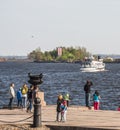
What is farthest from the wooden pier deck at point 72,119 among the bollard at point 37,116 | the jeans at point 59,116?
the bollard at point 37,116

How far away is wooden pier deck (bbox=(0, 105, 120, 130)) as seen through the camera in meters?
22.4

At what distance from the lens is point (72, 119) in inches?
984

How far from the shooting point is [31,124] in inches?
904

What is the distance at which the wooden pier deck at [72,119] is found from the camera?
22.4 metres

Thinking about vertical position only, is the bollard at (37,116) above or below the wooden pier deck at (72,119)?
above

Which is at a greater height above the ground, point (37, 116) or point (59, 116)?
point (37, 116)

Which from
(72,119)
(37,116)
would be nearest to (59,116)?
(72,119)

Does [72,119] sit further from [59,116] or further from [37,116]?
[37,116]

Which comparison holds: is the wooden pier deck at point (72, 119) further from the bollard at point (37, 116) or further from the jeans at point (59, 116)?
the bollard at point (37, 116)

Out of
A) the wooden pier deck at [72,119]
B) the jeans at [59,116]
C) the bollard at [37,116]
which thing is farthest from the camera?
the jeans at [59,116]

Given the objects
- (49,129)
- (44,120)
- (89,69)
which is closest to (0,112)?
(44,120)

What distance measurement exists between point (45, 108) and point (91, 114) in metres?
4.15

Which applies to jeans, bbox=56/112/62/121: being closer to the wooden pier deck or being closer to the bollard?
the wooden pier deck

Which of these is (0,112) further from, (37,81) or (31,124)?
(31,124)
